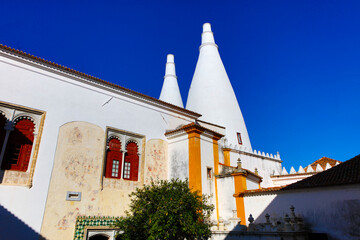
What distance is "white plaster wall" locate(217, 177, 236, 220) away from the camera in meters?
11.9

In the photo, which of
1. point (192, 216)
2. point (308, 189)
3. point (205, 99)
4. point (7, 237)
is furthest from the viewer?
point (205, 99)

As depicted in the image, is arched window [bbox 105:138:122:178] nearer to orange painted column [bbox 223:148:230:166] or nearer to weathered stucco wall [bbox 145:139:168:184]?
weathered stucco wall [bbox 145:139:168:184]

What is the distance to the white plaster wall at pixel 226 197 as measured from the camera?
11.9 m

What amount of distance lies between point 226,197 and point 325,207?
415 cm

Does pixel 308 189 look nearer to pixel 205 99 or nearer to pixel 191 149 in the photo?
pixel 191 149

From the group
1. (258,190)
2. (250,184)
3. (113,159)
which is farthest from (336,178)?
(113,159)

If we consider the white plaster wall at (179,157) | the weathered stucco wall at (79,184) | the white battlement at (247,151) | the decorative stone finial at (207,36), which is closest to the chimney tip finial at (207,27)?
the decorative stone finial at (207,36)

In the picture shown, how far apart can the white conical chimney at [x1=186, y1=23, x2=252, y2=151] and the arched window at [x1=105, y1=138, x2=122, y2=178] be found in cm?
937

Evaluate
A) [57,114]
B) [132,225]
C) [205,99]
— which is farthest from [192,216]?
[205,99]

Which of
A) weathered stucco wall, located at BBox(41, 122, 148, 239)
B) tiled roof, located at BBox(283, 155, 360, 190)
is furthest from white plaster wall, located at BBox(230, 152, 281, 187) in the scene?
weathered stucco wall, located at BBox(41, 122, 148, 239)

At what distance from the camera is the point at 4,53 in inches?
367

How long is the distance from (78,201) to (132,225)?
246 cm

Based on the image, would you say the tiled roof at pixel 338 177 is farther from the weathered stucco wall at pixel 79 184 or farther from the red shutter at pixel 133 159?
the weathered stucco wall at pixel 79 184

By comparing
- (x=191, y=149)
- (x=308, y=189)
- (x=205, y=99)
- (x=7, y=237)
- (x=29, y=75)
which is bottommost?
(x=7, y=237)
